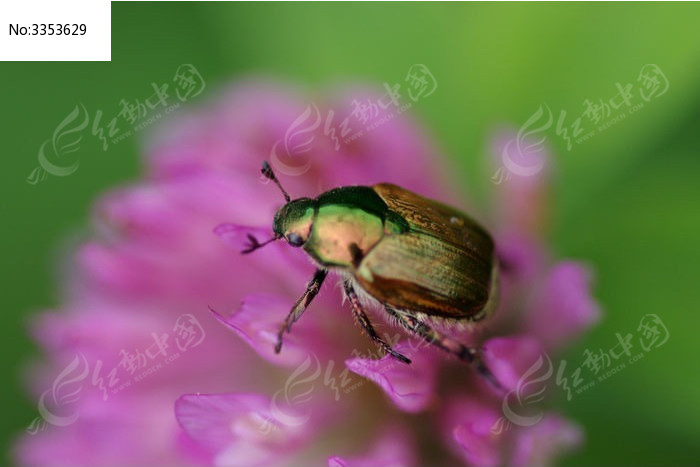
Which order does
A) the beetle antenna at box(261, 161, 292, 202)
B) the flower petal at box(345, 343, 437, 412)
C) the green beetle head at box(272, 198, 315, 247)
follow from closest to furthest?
1. the flower petal at box(345, 343, 437, 412)
2. the green beetle head at box(272, 198, 315, 247)
3. the beetle antenna at box(261, 161, 292, 202)

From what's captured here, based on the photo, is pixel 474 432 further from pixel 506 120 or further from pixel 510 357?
pixel 506 120

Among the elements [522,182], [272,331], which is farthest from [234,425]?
[522,182]

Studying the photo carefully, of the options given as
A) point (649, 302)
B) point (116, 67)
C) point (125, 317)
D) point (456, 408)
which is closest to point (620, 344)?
point (649, 302)

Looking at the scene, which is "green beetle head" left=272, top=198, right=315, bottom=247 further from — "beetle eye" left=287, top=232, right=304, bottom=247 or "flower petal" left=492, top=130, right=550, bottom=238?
"flower petal" left=492, top=130, right=550, bottom=238

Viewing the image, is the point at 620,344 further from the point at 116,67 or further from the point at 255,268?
the point at 116,67

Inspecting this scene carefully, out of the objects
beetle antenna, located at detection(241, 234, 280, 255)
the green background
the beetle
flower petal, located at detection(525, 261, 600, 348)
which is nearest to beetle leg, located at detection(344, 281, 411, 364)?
the beetle

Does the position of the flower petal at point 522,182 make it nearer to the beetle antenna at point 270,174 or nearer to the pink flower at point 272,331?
the pink flower at point 272,331

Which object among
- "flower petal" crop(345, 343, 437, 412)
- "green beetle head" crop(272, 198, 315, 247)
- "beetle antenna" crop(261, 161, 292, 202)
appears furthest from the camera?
"beetle antenna" crop(261, 161, 292, 202)
